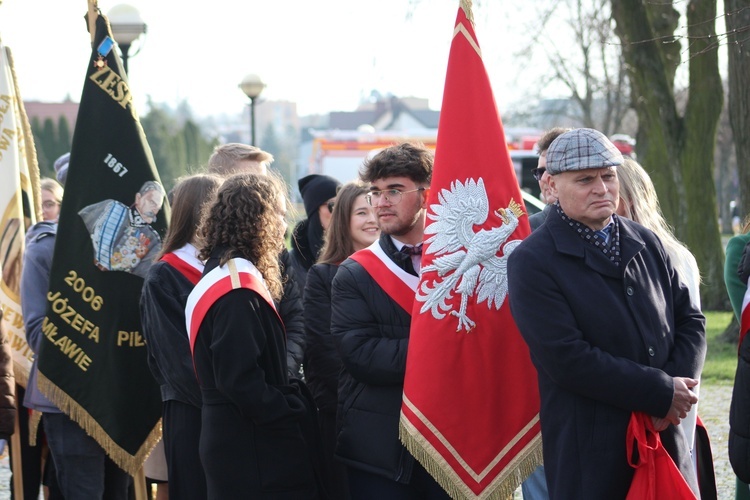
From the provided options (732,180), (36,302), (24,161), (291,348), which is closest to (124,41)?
(24,161)

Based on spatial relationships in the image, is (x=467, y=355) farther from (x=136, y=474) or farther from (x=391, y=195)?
(x=136, y=474)

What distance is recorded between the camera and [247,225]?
13.8 feet

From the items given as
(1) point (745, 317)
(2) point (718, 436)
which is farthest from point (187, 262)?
(2) point (718, 436)

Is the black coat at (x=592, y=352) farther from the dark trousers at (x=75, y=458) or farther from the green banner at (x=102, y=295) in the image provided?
the dark trousers at (x=75, y=458)

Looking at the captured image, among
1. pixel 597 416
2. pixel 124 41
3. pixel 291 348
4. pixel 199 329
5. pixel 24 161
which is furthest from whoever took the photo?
pixel 124 41

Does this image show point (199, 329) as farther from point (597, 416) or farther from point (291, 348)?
point (597, 416)

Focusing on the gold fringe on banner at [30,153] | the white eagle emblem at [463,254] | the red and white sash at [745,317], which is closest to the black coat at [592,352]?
the white eagle emblem at [463,254]

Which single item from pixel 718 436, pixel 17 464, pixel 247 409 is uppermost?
pixel 247 409

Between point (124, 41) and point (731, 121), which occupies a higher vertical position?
point (124, 41)

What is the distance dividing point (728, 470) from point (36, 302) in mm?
5271

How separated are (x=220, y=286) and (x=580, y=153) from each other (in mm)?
1505

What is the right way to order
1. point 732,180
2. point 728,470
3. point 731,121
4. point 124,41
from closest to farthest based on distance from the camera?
1. point 728,470
2. point 731,121
3. point 124,41
4. point 732,180

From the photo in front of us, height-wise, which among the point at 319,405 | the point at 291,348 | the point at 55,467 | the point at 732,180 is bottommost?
the point at 732,180

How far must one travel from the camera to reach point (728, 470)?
7.77 meters
